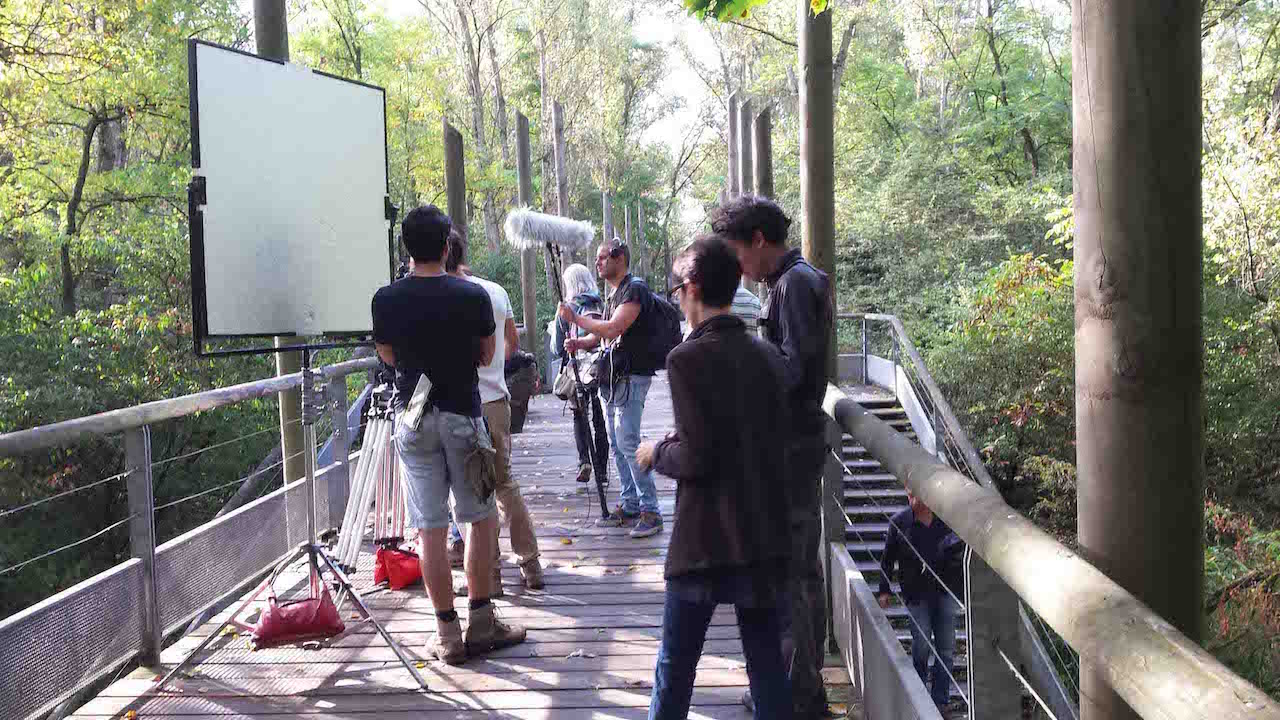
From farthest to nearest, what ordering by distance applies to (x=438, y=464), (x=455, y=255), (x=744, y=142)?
1. (x=744, y=142)
2. (x=455, y=255)
3. (x=438, y=464)

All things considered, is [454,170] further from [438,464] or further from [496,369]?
[438,464]

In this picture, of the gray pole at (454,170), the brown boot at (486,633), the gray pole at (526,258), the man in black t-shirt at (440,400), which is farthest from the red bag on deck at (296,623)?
the gray pole at (526,258)

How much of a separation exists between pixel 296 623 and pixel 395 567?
1.57 metres

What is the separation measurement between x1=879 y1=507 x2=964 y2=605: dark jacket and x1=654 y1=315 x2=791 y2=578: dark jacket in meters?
2.32

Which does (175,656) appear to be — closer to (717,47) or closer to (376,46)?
(376,46)

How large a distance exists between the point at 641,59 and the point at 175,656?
5610cm

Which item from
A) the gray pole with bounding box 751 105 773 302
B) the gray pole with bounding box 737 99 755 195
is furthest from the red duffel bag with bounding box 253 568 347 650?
the gray pole with bounding box 737 99 755 195

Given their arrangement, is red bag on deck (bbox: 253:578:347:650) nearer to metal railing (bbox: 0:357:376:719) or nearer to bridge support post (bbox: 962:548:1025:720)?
metal railing (bbox: 0:357:376:719)

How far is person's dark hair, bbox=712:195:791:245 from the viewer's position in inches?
130

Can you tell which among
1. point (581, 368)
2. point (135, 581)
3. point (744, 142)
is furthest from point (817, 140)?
point (744, 142)

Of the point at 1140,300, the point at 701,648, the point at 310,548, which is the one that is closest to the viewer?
the point at 1140,300

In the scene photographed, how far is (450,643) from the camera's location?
438cm

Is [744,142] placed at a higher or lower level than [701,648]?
higher

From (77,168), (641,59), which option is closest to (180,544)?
(77,168)
